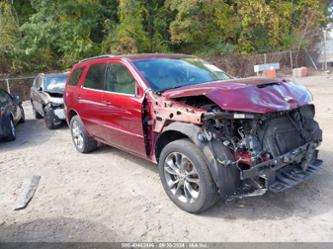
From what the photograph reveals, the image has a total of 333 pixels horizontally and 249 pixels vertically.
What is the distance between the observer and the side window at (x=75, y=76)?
634cm

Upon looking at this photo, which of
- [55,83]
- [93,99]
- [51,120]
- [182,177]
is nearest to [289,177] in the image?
[182,177]

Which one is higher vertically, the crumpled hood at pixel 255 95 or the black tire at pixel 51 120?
the crumpled hood at pixel 255 95

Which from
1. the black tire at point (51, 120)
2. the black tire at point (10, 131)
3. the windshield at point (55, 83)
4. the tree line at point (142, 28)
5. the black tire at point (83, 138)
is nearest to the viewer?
the black tire at point (83, 138)

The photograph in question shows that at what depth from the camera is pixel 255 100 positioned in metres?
3.49

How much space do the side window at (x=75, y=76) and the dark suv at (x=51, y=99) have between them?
2531mm

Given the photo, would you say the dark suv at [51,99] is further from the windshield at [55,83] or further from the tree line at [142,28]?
the tree line at [142,28]

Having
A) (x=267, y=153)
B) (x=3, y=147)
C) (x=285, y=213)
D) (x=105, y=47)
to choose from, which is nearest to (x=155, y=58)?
(x=267, y=153)

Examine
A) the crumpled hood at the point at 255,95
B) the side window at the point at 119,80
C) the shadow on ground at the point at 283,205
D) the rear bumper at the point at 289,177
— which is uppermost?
the side window at the point at 119,80

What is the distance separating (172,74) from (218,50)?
1749 cm

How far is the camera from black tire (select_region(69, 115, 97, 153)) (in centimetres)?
628

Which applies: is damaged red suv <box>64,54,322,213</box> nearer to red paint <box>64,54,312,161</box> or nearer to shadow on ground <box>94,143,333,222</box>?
red paint <box>64,54,312,161</box>

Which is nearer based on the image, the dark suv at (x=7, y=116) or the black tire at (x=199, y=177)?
the black tire at (x=199, y=177)

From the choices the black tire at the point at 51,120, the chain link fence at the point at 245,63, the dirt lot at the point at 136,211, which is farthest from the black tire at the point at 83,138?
the chain link fence at the point at 245,63

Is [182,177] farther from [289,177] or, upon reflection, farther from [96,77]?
[96,77]
